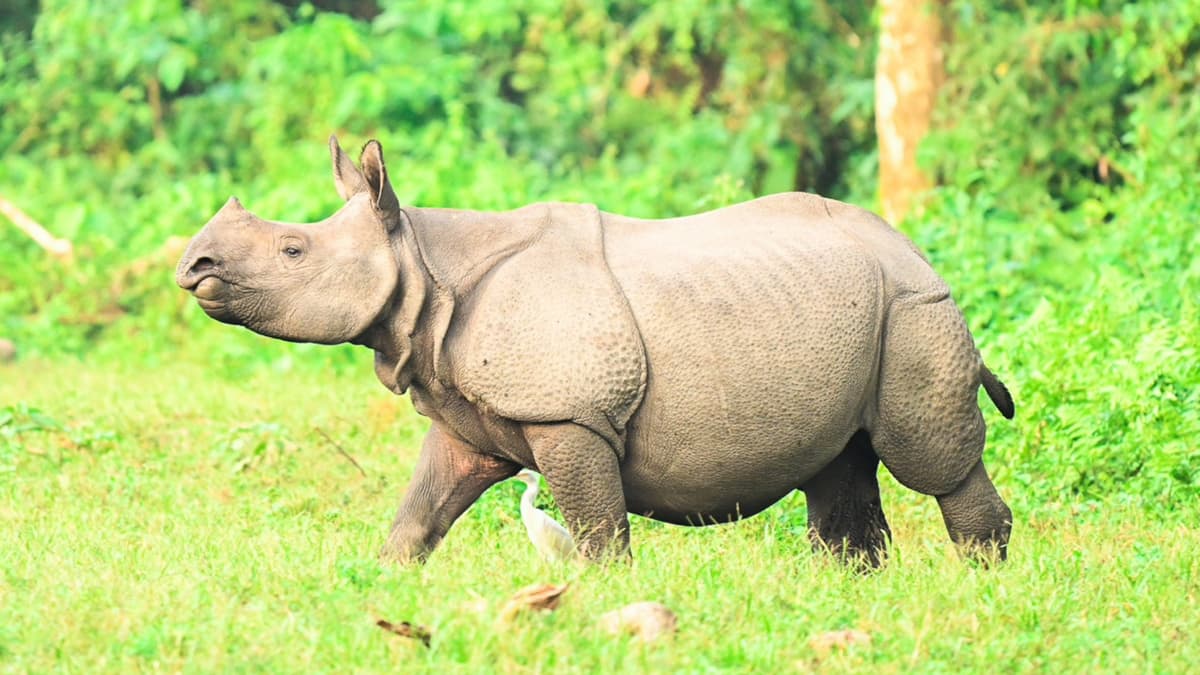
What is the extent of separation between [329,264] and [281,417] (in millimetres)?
3662

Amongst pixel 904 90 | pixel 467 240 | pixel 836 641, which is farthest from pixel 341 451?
pixel 904 90

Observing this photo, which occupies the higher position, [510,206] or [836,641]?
[836,641]

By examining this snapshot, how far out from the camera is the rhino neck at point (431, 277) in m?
5.69

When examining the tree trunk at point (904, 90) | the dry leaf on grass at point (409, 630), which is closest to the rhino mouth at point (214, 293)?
the dry leaf on grass at point (409, 630)

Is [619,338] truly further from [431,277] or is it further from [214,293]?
[214,293]

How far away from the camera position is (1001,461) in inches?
321

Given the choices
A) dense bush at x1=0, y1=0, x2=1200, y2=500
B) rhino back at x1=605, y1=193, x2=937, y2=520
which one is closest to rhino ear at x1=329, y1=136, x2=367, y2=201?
rhino back at x1=605, y1=193, x2=937, y2=520

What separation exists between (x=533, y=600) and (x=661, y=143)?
31.5 feet

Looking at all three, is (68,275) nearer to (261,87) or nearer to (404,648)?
(261,87)

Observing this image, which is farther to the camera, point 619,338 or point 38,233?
point 38,233

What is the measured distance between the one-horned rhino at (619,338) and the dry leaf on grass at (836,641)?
1070mm

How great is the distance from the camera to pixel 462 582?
5.18 meters

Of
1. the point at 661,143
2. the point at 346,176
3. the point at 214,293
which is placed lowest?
the point at 661,143

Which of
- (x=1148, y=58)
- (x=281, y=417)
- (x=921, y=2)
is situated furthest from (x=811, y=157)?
(x=281, y=417)
